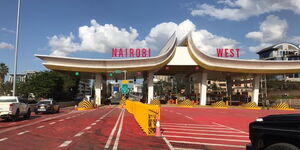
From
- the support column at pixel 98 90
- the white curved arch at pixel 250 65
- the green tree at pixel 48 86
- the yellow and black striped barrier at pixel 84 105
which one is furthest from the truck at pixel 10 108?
Answer: the green tree at pixel 48 86

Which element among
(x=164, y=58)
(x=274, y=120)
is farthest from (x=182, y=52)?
(x=274, y=120)

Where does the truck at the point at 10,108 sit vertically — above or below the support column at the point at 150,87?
below

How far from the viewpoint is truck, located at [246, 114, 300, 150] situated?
217 inches

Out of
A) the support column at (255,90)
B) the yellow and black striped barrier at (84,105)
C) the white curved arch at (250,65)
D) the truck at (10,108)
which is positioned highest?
the white curved arch at (250,65)

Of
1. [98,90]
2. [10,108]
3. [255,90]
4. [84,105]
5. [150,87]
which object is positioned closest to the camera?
[10,108]

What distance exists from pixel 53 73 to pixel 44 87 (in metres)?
5.31

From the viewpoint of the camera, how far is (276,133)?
5.75 m

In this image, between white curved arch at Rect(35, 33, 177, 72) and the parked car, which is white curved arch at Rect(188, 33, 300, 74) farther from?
the parked car

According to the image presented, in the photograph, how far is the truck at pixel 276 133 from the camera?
5.51 metres

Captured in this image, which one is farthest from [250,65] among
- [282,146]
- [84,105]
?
[282,146]

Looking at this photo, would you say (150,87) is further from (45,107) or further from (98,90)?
(45,107)

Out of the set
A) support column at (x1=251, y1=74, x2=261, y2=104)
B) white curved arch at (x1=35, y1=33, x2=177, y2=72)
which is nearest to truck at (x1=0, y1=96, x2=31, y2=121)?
white curved arch at (x1=35, y1=33, x2=177, y2=72)

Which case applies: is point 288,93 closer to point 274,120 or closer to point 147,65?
point 147,65

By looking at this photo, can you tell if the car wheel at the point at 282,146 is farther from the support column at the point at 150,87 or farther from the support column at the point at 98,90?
the support column at the point at 98,90
